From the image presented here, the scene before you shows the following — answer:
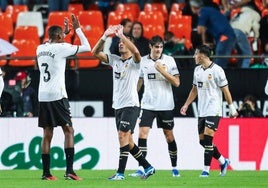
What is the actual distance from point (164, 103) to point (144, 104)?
1.09ft

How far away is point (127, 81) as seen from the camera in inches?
685

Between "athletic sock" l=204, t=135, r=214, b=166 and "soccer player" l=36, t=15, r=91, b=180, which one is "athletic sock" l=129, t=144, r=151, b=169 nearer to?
"soccer player" l=36, t=15, r=91, b=180

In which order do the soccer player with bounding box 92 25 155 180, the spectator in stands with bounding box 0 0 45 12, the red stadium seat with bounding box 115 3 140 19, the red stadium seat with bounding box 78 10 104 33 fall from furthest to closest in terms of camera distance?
the spectator in stands with bounding box 0 0 45 12 < the red stadium seat with bounding box 115 3 140 19 < the red stadium seat with bounding box 78 10 104 33 < the soccer player with bounding box 92 25 155 180

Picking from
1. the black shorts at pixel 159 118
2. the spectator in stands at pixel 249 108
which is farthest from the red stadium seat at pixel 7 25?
the black shorts at pixel 159 118

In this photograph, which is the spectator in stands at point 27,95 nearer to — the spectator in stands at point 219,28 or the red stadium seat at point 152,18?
the spectator in stands at point 219,28

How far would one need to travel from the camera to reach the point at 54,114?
17.3m

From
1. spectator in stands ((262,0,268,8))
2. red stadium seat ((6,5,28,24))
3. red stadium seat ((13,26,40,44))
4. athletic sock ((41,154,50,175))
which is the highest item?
spectator in stands ((262,0,268,8))

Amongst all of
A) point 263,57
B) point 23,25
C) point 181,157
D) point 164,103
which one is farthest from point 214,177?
point 23,25

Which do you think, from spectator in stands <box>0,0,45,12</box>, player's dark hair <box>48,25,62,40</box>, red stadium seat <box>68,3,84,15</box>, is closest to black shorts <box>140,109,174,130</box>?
player's dark hair <box>48,25,62,40</box>

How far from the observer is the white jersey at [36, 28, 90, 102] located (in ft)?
56.1

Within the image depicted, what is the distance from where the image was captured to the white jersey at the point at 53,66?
1711 centimetres

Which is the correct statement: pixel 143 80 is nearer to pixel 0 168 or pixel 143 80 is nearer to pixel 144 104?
pixel 144 104

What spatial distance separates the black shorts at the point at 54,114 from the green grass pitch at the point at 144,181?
858mm

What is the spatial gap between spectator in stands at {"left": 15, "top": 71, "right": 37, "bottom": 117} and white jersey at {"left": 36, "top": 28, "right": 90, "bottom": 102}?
16.6 ft
